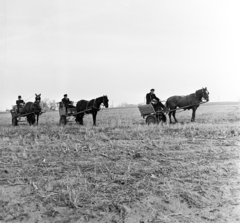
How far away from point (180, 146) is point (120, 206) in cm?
346

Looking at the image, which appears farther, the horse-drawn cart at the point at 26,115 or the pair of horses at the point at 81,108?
the horse-drawn cart at the point at 26,115

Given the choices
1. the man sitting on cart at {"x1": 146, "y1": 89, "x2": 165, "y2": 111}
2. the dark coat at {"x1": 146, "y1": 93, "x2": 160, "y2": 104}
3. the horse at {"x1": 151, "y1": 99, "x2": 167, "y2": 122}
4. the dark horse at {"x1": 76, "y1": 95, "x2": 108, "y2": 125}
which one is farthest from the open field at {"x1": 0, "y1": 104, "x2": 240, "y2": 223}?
the dark horse at {"x1": 76, "y1": 95, "x2": 108, "y2": 125}

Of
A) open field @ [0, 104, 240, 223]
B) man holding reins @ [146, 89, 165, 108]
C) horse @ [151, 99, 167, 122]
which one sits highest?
man holding reins @ [146, 89, 165, 108]

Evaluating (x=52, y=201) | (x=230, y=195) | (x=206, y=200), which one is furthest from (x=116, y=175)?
(x=230, y=195)

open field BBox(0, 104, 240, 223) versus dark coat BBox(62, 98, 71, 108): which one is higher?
dark coat BBox(62, 98, 71, 108)

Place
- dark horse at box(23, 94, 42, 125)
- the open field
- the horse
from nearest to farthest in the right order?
the open field
the horse
dark horse at box(23, 94, 42, 125)

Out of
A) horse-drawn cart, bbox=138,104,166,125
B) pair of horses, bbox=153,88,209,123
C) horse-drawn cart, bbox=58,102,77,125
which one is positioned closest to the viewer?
horse-drawn cart, bbox=138,104,166,125

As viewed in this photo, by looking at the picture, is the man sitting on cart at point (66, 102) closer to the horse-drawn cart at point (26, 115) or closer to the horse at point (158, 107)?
the horse-drawn cart at point (26, 115)

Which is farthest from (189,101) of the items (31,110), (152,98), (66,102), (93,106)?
(31,110)

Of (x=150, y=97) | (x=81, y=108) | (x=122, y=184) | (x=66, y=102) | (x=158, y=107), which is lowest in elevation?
(x=122, y=184)

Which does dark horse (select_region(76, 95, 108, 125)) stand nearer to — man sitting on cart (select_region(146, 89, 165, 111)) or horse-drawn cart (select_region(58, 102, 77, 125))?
horse-drawn cart (select_region(58, 102, 77, 125))

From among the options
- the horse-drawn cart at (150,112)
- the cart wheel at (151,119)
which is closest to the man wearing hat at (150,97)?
the horse-drawn cart at (150,112)

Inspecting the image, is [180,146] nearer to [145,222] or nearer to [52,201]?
[145,222]

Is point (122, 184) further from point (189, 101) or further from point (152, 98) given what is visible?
point (189, 101)
